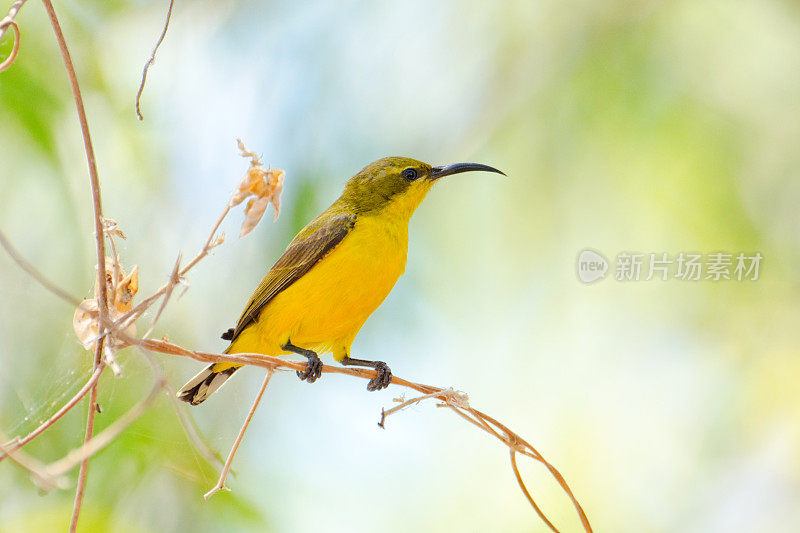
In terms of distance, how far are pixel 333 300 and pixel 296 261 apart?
1.15 ft

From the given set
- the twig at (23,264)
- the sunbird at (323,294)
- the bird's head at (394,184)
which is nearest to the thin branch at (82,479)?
the twig at (23,264)

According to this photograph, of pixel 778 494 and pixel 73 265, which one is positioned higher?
pixel 778 494

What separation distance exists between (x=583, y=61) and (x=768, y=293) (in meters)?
2.17

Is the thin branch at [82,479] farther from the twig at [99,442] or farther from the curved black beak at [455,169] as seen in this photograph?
the curved black beak at [455,169]

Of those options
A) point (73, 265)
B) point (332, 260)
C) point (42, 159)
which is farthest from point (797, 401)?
point (42, 159)

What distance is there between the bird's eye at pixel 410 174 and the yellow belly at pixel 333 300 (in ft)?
2.00

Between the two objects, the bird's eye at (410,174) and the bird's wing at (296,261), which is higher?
the bird's eye at (410,174)

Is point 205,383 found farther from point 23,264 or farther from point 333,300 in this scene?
point 23,264

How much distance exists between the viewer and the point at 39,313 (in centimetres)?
400

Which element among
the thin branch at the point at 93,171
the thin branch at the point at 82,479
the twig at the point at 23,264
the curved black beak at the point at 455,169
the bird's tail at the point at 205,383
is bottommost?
the bird's tail at the point at 205,383

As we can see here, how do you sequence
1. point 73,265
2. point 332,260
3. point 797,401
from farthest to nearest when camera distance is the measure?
point 797,401
point 73,265
point 332,260

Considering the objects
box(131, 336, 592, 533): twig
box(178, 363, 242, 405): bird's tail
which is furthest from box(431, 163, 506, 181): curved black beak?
box(131, 336, 592, 533): twig

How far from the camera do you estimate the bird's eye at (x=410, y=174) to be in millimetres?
4582

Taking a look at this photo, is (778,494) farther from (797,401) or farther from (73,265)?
(73,265)
